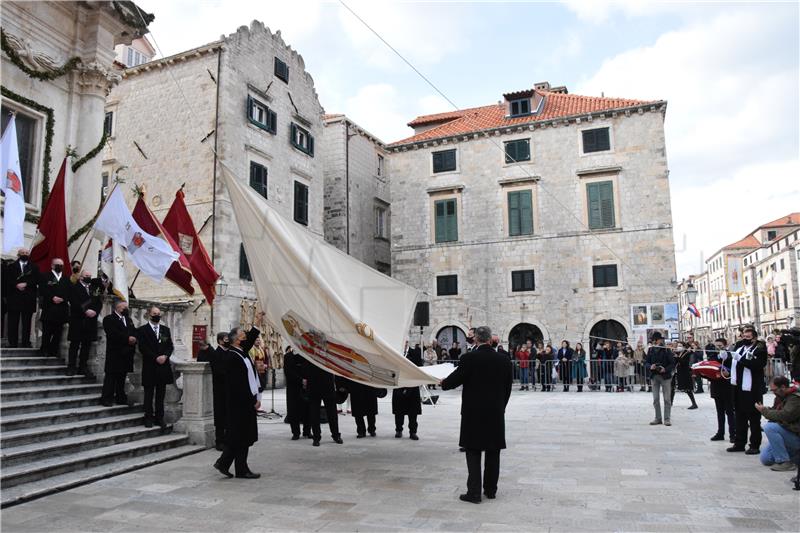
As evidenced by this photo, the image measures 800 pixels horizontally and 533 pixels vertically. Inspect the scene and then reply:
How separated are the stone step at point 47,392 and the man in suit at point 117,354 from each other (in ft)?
1.08

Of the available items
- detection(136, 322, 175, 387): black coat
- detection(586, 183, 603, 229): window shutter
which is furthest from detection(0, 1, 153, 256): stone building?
detection(586, 183, 603, 229): window shutter

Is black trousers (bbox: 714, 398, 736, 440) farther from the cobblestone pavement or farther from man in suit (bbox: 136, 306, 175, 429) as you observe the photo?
man in suit (bbox: 136, 306, 175, 429)

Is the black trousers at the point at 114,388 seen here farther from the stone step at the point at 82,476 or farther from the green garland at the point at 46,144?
the green garland at the point at 46,144

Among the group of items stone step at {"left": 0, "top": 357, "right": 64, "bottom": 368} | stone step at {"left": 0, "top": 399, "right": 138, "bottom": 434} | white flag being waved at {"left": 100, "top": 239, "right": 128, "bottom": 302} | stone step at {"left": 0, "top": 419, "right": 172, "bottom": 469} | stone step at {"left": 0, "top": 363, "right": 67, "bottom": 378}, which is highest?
white flag being waved at {"left": 100, "top": 239, "right": 128, "bottom": 302}

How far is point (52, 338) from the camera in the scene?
10.3 metres

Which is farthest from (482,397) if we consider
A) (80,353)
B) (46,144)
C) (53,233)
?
(46,144)

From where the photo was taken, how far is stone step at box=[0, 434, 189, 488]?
651cm

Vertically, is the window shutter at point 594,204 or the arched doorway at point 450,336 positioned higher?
the window shutter at point 594,204

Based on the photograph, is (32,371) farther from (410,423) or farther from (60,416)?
(410,423)

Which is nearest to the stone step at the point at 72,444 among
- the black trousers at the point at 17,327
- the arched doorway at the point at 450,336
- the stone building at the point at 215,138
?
the black trousers at the point at 17,327

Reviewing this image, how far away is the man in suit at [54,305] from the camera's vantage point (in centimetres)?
984

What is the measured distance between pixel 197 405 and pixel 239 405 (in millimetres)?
2464

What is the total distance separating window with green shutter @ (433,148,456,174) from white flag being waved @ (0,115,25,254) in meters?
23.5

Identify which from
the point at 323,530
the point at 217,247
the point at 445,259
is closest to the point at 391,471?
the point at 323,530
